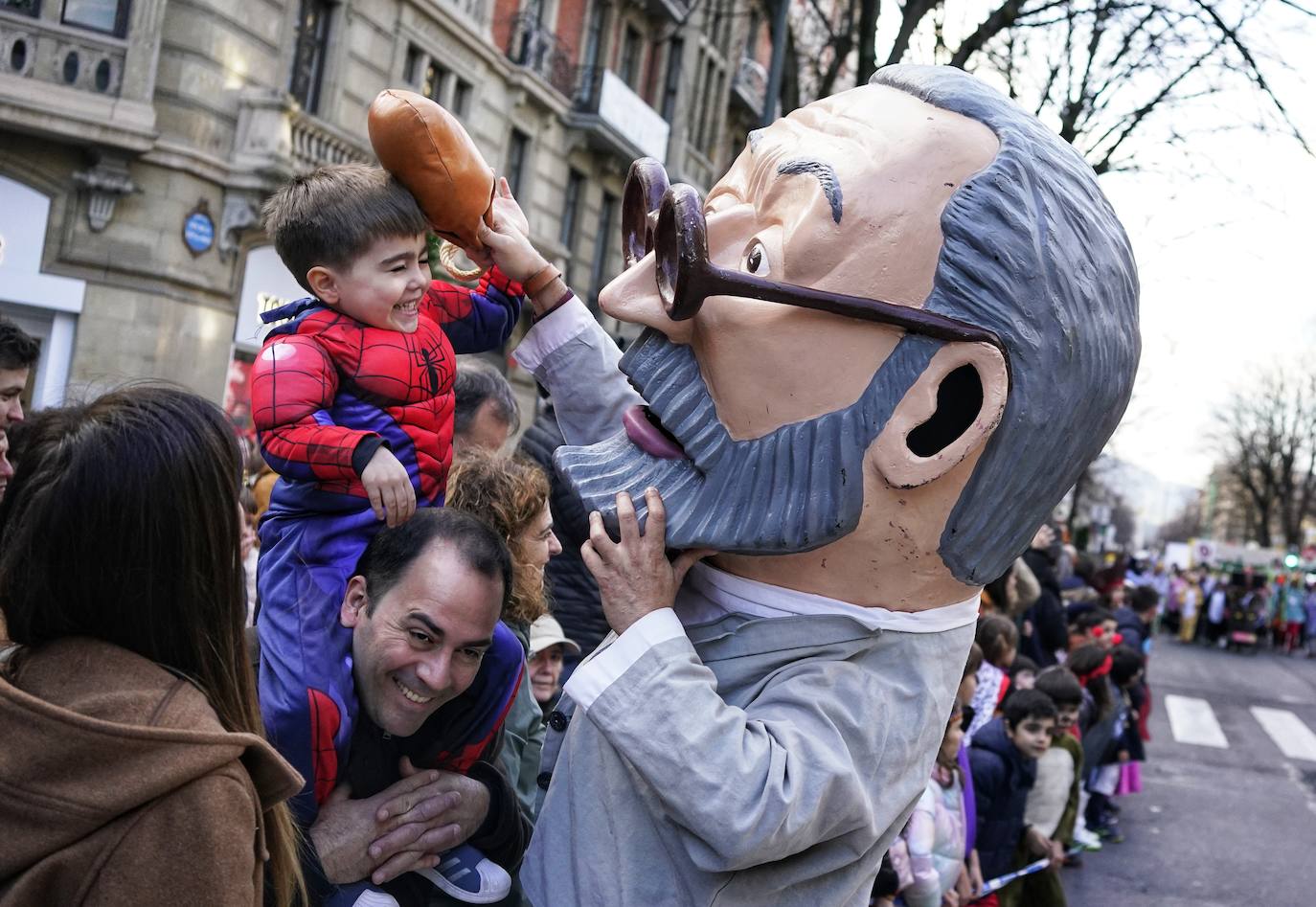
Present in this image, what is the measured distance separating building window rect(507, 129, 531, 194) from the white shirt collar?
17.5 metres

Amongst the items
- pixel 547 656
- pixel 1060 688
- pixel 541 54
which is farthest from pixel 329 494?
pixel 541 54

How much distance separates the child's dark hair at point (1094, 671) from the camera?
8172 millimetres

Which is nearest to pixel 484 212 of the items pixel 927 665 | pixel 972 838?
pixel 927 665

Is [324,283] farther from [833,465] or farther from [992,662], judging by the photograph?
[992,662]

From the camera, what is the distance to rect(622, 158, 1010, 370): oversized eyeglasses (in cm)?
187

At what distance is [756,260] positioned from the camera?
1.99 meters

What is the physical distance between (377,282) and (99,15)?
1184cm

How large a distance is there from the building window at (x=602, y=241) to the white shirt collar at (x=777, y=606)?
19.8 meters

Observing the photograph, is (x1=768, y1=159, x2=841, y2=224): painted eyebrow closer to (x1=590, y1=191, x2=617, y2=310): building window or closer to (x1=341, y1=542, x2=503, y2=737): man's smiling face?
(x1=341, y1=542, x2=503, y2=737): man's smiling face

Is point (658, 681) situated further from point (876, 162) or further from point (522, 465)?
point (522, 465)

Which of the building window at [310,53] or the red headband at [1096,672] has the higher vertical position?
the building window at [310,53]

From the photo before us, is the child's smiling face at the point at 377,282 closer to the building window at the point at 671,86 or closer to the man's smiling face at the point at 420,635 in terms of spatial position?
the man's smiling face at the point at 420,635

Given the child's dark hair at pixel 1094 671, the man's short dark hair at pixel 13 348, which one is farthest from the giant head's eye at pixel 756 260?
the child's dark hair at pixel 1094 671

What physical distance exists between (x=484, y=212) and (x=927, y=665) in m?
1.16
